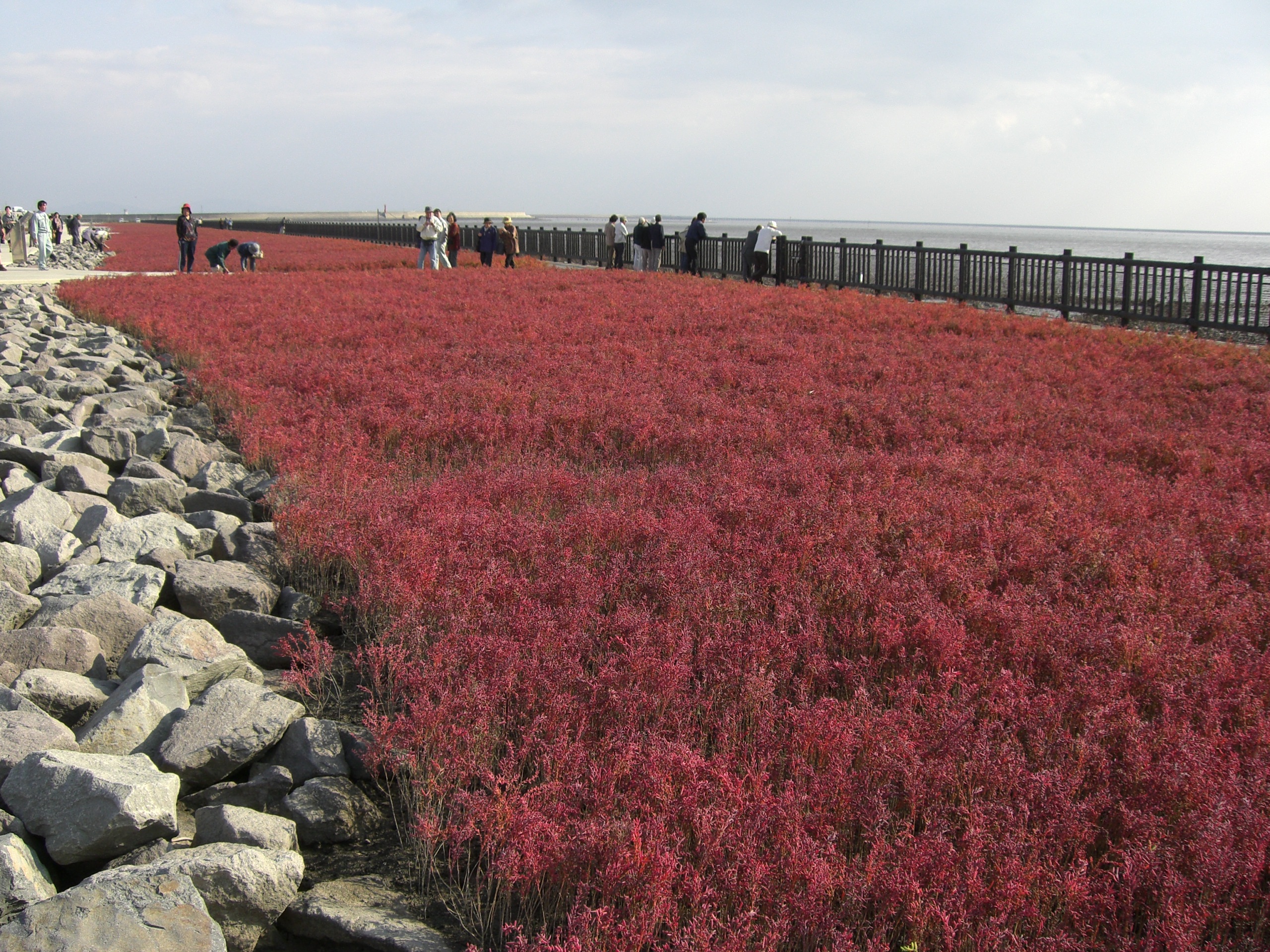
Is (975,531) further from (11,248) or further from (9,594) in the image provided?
(11,248)

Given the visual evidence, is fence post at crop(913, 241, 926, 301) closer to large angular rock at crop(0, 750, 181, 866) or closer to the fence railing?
the fence railing

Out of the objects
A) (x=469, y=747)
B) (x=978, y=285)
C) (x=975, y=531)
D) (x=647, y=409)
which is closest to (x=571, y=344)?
(x=647, y=409)

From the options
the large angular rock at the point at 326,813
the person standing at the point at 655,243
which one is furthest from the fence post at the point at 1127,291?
the large angular rock at the point at 326,813

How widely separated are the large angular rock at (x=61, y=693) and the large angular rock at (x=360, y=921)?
1.59 metres

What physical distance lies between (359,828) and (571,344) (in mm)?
10051

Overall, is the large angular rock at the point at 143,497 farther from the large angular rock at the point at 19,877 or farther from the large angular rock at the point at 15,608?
the large angular rock at the point at 19,877

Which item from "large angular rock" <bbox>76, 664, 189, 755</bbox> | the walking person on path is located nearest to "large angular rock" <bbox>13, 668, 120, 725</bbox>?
"large angular rock" <bbox>76, 664, 189, 755</bbox>

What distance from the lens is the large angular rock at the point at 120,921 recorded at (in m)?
2.56

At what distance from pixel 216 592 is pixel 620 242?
29.7 m

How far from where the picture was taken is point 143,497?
6867 mm

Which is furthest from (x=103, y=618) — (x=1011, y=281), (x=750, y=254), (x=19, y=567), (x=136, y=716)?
(x=750, y=254)

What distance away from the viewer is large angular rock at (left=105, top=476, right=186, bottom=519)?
6.82 metres

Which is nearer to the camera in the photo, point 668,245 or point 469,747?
point 469,747

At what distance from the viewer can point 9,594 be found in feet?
16.2
